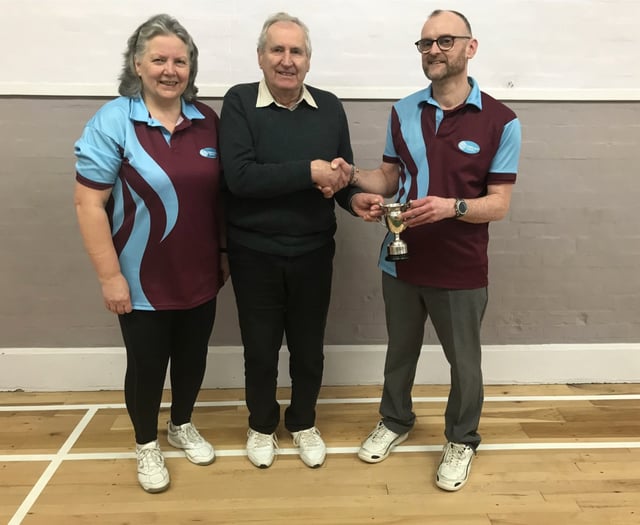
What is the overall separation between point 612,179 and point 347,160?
1483 millimetres

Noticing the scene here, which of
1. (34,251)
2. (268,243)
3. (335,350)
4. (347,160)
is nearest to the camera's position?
(268,243)

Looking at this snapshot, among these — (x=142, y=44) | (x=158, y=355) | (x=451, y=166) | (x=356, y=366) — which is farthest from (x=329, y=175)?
(x=356, y=366)

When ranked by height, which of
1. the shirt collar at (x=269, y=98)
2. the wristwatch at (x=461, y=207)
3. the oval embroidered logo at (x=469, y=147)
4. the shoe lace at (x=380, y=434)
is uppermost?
the shirt collar at (x=269, y=98)

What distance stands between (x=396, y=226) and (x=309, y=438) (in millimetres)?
969

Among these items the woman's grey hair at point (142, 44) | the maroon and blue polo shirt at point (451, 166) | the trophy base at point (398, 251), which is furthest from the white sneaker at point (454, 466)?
the woman's grey hair at point (142, 44)

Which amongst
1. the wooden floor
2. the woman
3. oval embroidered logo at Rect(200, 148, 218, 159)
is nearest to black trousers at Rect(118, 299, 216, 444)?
the woman

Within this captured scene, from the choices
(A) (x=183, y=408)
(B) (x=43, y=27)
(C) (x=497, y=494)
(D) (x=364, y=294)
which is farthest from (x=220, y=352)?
(B) (x=43, y=27)

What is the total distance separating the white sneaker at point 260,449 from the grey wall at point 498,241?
0.70 m

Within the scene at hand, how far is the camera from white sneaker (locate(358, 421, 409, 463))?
→ 2.16 m

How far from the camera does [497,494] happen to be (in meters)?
1.97

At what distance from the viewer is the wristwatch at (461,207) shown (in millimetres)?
1773

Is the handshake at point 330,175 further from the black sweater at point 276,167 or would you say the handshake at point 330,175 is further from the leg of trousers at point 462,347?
the leg of trousers at point 462,347

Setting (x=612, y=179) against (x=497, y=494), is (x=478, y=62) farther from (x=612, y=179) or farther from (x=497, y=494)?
(x=497, y=494)

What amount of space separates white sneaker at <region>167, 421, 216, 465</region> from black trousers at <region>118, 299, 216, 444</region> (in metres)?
0.14
